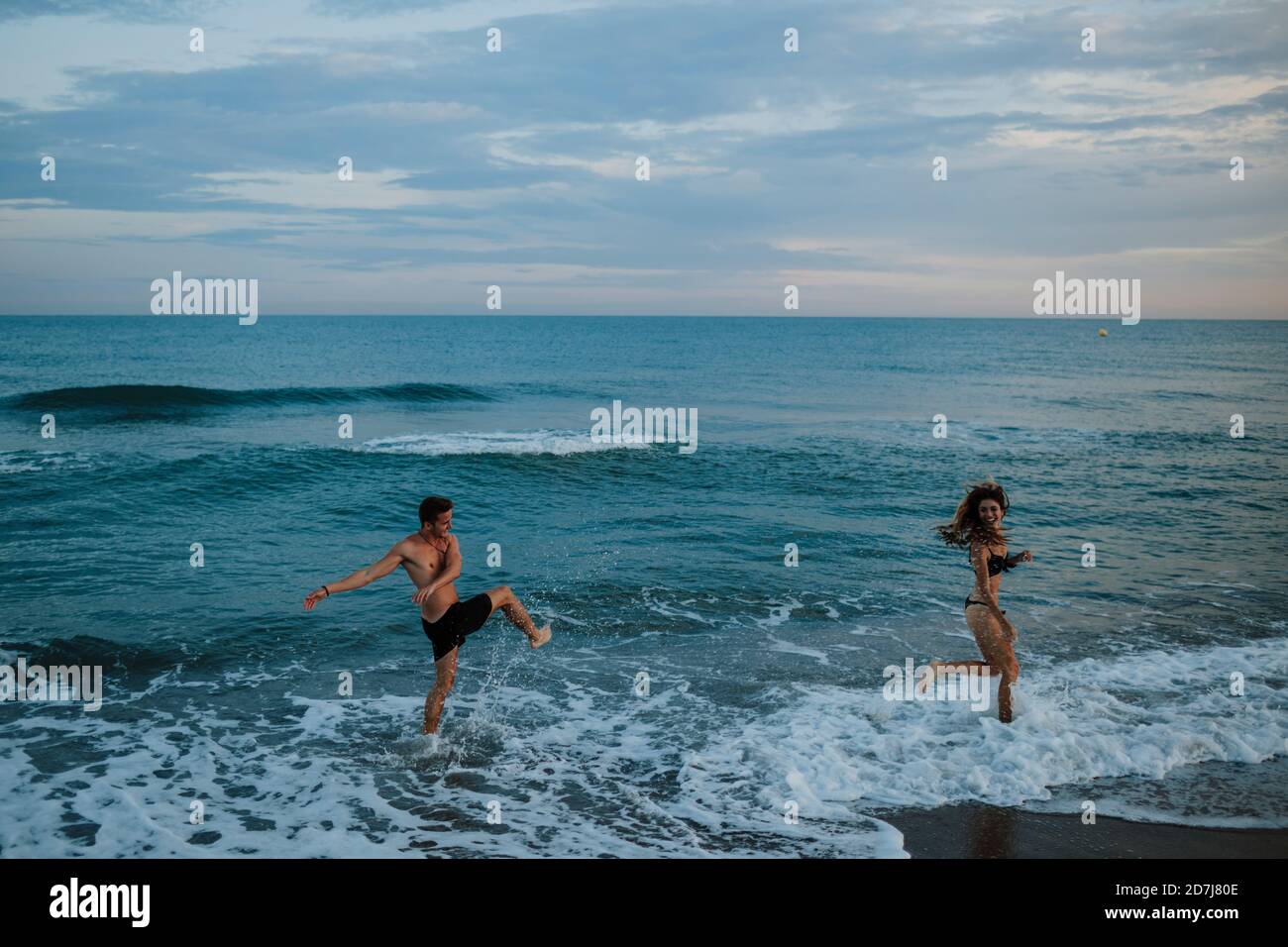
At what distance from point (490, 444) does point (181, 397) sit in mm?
15589

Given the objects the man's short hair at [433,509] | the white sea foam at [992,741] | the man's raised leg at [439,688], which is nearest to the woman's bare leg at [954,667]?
the white sea foam at [992,741]

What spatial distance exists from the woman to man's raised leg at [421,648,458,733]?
4.40 meters

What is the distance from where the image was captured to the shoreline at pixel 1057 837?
6414mm

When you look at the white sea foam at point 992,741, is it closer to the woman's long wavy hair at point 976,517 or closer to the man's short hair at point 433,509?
the woman's long wavy hair at point 976,517

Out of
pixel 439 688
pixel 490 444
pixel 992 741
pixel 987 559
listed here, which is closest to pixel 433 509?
pixel 439 688

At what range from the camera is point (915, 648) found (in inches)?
439

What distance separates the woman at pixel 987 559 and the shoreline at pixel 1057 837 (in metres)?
1.58

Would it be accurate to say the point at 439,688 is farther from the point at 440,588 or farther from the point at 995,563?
the point at 995,563

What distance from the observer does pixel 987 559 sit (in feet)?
26.3

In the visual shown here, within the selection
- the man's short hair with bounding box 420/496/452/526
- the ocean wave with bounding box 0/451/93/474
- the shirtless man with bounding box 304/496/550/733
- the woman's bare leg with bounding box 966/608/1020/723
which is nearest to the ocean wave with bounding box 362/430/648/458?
the ocean wave with bounding box 0/451/93/474

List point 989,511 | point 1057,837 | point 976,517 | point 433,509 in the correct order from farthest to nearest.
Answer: point 976,517 → point 989,511 → point 433,509 → point 1057,837
